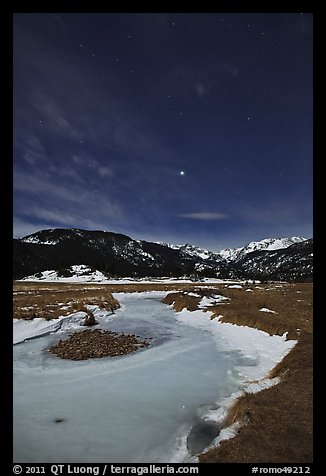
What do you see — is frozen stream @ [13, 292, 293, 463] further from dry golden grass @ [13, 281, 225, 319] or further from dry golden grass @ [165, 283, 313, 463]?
dry golden grass @ [13, 281, 225, 319]

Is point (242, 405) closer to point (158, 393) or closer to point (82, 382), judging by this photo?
point (158, 393)

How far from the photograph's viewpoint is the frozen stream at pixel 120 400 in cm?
715

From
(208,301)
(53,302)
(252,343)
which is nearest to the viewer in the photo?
(252,343)

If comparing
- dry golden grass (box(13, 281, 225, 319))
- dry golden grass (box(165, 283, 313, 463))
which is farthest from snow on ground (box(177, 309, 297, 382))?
dry golden grass (box(13, 281, 225, 319))

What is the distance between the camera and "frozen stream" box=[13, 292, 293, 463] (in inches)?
281

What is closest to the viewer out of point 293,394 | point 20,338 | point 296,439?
point 296,439

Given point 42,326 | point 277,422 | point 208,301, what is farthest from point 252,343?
point 208,301

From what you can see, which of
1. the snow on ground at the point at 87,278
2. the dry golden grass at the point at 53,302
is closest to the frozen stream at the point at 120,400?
the dry golden grass at the point at 53,302

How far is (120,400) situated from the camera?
10.1 meters

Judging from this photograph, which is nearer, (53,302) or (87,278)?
(53,302)

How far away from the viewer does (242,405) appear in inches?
341

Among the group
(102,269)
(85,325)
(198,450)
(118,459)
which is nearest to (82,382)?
(118,459)

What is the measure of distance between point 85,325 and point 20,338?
636 centimetres

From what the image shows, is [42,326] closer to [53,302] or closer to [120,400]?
[53,302]
